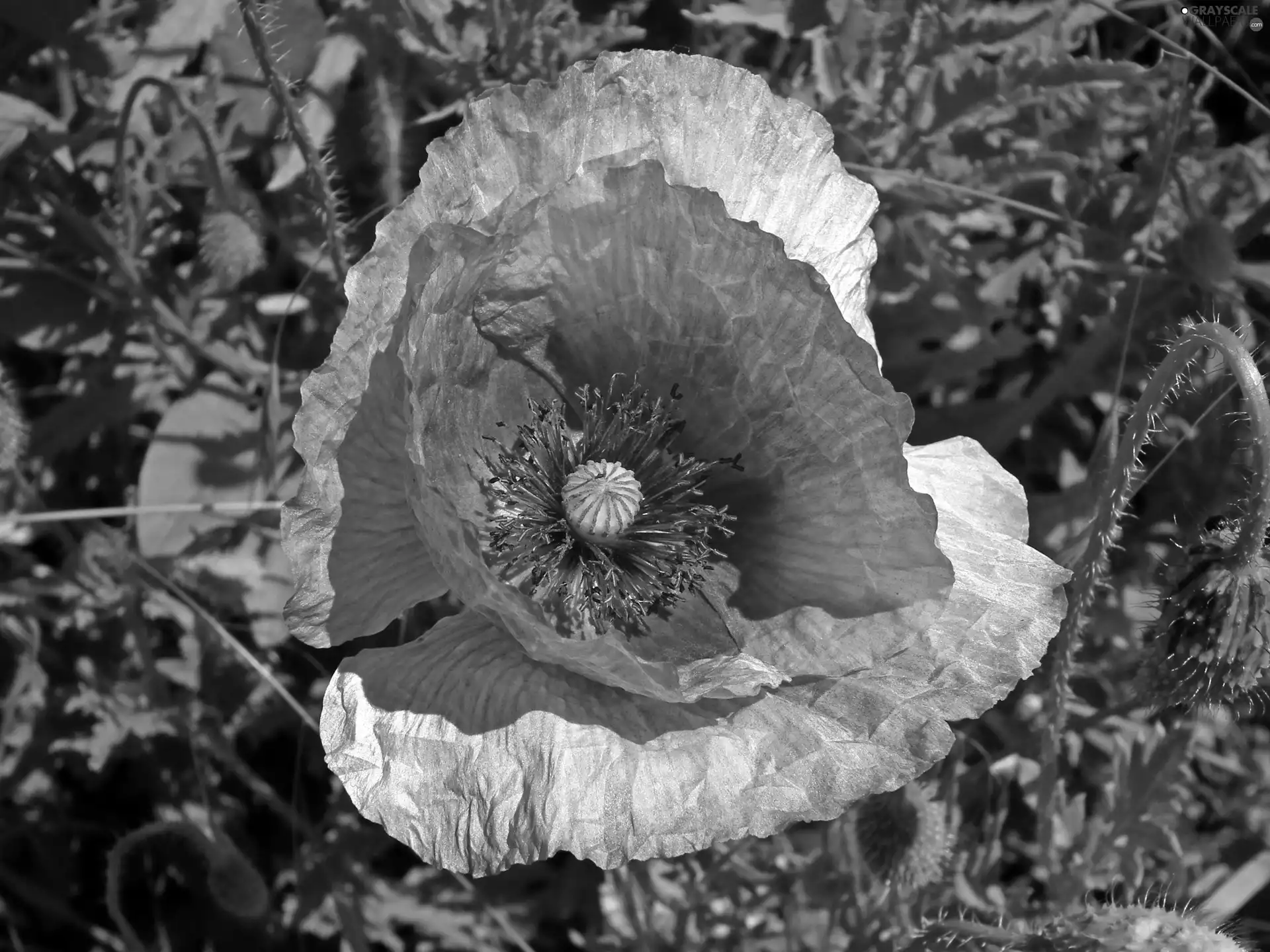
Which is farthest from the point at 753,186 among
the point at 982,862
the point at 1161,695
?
the point at 982,862

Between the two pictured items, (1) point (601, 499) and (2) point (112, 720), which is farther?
(2) point (112, 720)

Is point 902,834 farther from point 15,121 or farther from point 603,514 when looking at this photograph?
point 15,121

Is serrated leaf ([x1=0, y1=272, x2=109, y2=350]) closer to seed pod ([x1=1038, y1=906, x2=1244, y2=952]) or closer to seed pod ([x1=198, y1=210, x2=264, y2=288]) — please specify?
→ seed pod ([x1=198, y1=210, x2=264, y2=288])

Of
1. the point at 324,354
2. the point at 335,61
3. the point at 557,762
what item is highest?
the point at 335,61

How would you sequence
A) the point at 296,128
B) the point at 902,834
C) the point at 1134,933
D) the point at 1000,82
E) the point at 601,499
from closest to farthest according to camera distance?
the point at 1134,933
the point at 601,499
the point at 296,128
the point at 902,834
the point at 1000,82

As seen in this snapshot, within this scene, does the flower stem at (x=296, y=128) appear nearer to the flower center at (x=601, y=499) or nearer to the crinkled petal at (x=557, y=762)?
the flower center at (x=601, y=499)

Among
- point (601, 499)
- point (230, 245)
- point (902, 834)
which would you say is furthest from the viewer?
point (230, 245)

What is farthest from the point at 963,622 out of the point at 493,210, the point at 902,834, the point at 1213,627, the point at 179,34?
the point at 179,34
